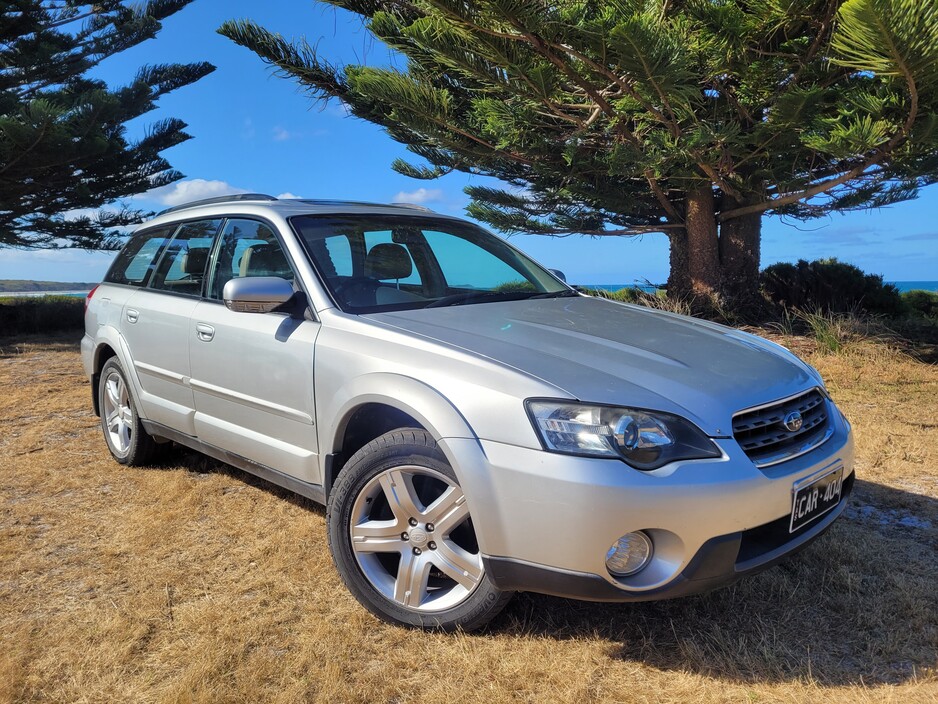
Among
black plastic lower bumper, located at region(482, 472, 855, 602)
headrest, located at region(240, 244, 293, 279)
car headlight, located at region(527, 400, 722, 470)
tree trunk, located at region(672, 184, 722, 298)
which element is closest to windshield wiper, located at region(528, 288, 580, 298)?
headrest, located at region(240, 244, 293, 279)

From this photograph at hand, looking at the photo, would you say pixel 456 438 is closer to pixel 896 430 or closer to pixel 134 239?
pixel 134 239

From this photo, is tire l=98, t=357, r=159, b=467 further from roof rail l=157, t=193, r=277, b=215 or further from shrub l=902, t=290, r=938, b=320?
shrub l=902, t=290, r=938, b=320

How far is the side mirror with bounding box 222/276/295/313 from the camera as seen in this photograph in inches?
117

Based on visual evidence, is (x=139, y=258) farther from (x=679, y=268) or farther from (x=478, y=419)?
(x=679, y=268)

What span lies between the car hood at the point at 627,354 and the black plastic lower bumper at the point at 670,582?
0.38m

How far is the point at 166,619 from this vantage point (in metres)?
2.75

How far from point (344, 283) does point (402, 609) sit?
1401 mm

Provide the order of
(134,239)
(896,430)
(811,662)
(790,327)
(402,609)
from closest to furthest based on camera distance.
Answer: (811,662) < (402,609) < (134,239) < (896,430) < (790,327)

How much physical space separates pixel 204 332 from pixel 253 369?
0.53m

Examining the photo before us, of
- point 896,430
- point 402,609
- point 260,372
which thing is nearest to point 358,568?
point 402,609

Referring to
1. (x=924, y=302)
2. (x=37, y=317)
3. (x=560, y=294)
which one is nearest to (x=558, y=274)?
(x=560, y=294)

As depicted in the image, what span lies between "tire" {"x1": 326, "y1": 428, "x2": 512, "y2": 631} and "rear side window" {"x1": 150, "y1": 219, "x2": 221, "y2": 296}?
180cm

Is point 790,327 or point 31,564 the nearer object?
point 31,564

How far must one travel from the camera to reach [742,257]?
1071cm
